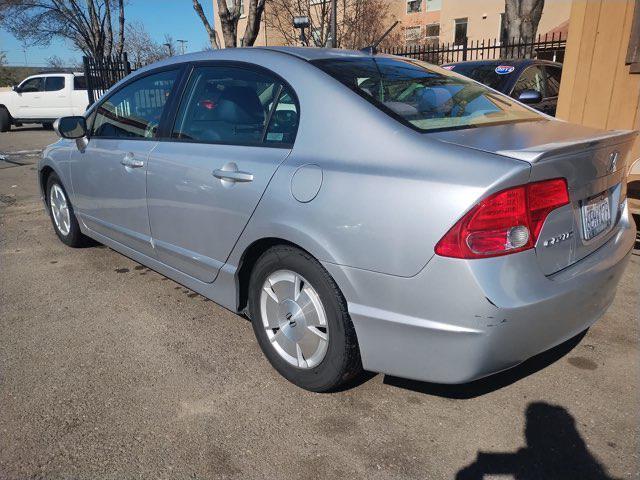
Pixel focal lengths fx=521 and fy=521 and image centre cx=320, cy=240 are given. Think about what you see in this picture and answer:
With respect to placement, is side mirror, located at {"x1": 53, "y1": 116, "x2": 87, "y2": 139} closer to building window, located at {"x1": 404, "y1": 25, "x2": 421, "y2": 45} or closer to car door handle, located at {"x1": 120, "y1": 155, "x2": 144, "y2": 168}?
car door handle, located at {"x1": 120, "y1": 155, "x2": 144, "y2": 168}

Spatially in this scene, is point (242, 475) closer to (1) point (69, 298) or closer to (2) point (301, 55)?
(2) point (301, 55)

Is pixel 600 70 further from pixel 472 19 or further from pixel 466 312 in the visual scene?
pixel 472 19

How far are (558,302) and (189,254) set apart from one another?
6.60 feet

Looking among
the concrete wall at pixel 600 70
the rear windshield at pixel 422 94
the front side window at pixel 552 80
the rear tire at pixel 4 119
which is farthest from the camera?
the rear tire at pixel 4 119

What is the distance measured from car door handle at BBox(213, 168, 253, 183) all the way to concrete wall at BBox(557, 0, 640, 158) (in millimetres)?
4336

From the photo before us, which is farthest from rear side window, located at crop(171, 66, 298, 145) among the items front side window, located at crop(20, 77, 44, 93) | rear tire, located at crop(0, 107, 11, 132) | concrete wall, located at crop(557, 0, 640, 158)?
rear tire, located at crop(0, 107, 11, 132)

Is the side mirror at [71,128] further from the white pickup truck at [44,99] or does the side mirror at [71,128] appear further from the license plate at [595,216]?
the white pickup truck at [44,99]

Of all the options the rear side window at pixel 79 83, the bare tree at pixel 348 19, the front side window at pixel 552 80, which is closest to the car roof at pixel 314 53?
the front side window at pixel 552 80

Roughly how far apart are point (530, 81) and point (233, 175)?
18.7 feet

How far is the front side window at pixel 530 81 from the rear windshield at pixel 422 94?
12.9ft

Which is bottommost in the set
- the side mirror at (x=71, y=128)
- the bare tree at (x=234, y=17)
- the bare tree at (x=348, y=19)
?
the side mirror at (x=71, y=128)

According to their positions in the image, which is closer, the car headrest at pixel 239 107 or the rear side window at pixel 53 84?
the car headrest at pixel 239 107

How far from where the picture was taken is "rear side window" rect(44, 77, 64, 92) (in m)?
17.5

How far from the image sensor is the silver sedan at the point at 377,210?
6.30 feet
